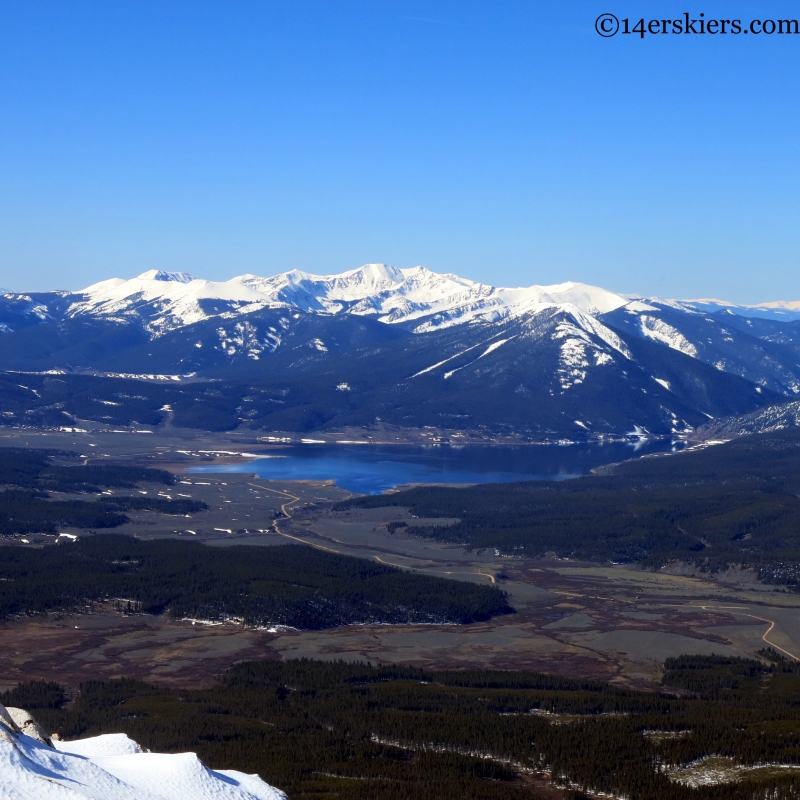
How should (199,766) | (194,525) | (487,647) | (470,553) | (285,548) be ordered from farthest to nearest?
(194,525) → (470,553) → (285,548) → (487,647) → (199,766)

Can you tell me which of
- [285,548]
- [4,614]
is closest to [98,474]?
[285,548]

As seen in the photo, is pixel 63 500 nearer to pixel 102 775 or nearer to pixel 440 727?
pixel 440 727

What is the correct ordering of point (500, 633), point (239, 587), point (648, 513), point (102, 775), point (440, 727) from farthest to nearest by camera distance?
point (648, 513), point (239, 587), point (500, 633), point (440, 727), point (102, 775)

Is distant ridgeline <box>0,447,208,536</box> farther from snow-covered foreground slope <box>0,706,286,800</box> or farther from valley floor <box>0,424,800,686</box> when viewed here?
snow-covered foreground slope <box>0,706,286,800</box>

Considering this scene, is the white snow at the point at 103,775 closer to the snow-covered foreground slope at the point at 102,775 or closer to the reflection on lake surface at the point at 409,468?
the snow-covered foreground slope at the point at 102,775

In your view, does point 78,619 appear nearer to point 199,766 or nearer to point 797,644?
point 797,644

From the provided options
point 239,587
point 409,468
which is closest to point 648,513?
point 239,587

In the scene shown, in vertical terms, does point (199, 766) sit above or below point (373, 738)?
above
